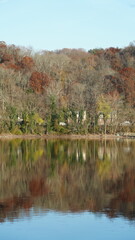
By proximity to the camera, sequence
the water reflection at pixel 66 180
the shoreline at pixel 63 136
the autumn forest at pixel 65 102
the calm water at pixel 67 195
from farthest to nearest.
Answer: the autumn forest at pixel 65 102, the shoreline at pixel 63 136, the water reflection at pixel 66 180, the calm water at pixel 67 195

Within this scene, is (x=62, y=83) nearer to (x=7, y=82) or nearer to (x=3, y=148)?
(x=7, y=82)

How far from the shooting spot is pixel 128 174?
2289cm

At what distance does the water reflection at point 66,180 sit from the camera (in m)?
Result: 15.5

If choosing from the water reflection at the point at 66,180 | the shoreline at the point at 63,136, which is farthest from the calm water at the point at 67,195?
the shoreline at the point at 63,136

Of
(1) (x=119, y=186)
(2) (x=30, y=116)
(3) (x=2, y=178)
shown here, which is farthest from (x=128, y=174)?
(2) (x=30, y=116)

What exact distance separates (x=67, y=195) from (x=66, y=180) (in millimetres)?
3860

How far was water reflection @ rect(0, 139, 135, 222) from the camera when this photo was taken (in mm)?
15516

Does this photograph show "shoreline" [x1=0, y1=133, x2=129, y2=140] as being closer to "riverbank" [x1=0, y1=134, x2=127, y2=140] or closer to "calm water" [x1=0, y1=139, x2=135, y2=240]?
"riverbank" [x1=0, y1=134, x2=127, y2=140]

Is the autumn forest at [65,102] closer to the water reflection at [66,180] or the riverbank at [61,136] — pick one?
the riverbank at [61,136]

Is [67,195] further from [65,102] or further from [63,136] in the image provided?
[65,102]

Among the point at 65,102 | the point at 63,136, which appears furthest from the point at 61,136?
the point at 65,102

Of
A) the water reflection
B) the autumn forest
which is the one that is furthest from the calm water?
the autumn forest

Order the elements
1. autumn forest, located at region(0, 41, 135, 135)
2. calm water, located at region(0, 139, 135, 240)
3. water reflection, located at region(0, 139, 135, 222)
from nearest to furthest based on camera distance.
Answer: calm water, located at region(0, 139, 135, 240) < water reflection, located at region(0, 139, 135, 222) < autumn forest, located at region(0, 41, 135, 135)

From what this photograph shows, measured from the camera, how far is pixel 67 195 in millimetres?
17562
